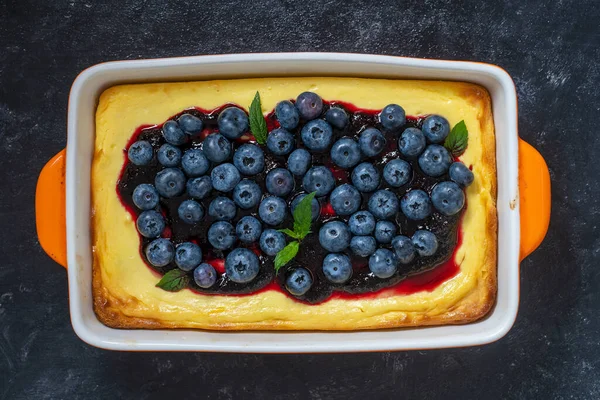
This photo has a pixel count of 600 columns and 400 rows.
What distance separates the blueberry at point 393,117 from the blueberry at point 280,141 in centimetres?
27

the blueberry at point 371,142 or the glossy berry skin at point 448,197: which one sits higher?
the blueberry at point 371,142

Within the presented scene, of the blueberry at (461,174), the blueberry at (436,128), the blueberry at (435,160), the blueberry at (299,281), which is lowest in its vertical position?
the blueberry at (299,281)

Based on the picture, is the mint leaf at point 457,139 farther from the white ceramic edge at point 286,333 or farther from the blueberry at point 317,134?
the blueberry at point 317,134

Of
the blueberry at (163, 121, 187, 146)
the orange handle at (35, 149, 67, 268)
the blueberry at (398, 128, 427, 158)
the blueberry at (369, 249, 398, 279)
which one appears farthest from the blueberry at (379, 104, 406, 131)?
the orange handle at (35, 149, 67, 268)

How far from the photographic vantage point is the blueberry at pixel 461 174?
1.63 metres

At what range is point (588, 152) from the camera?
1937 mm

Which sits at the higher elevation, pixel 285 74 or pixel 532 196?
pixel 285 74

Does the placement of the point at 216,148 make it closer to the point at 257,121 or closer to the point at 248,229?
the point at 257,121

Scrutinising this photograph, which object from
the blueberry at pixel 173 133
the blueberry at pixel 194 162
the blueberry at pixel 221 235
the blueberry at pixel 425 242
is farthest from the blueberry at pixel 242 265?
the blueberry at pixel 425 242

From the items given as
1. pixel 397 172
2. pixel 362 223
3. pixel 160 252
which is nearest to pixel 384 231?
pixel 362 223

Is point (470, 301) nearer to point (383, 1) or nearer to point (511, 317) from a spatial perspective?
point (511, 317)

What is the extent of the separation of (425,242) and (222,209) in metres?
0.57

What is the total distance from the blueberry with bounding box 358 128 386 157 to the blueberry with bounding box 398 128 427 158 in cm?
6

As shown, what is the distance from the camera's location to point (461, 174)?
163 cm
